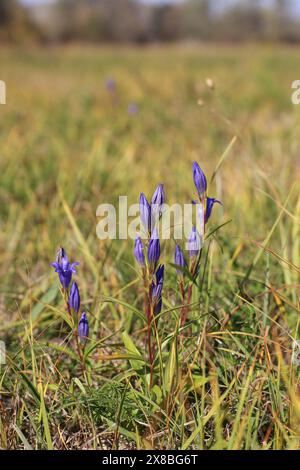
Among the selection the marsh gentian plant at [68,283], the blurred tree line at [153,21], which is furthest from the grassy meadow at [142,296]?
the blurred tree line at [153,21]

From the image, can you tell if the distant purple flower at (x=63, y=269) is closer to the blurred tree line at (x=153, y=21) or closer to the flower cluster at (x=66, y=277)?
the flower cluster at (x=66, y=277)

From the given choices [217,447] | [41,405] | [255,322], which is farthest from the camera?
[255,322]

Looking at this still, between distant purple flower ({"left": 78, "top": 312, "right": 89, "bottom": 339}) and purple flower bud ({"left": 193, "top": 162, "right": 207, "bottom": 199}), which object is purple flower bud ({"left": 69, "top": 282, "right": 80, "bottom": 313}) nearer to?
distant purple flower ({"left": 78, "top": 312, "right": 89, "bottom": 339})

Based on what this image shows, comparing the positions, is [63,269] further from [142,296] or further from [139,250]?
[142,296]

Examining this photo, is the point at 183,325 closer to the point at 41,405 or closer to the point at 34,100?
the point at 41,405
